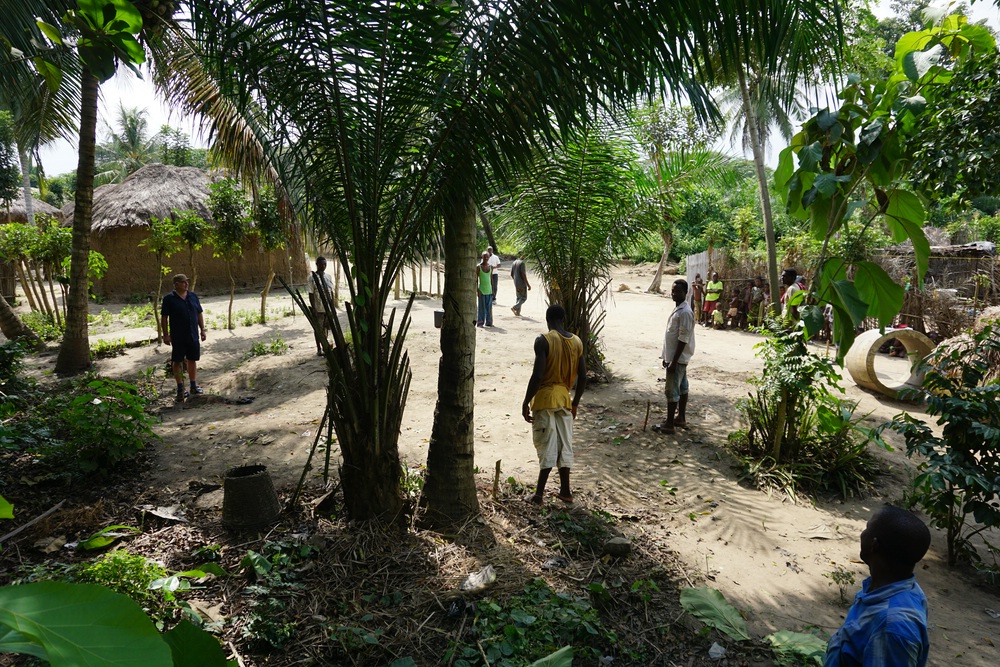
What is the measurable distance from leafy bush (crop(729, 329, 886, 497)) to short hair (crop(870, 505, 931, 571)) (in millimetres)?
3338

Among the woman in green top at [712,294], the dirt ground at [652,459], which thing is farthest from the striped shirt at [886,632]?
the woman in green top at [712,294]

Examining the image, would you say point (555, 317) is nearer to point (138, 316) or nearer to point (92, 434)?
point (92, 434)

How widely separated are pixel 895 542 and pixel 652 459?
4.08 m

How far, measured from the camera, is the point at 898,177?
3.37 meters

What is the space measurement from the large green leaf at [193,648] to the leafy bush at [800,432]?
5096mm

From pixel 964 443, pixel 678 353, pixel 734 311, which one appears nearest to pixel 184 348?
pixel 678 353

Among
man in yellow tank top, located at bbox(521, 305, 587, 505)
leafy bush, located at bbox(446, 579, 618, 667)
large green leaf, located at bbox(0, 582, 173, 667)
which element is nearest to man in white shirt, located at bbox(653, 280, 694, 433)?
man in yellow tank top, located at bbox(521, 305, 587, 505)

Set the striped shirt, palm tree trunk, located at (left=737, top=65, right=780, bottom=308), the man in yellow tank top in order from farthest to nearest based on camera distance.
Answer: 1. palm tree trunk, located at (left=737, top=65, right=780, bottom=308)
2. the man in yellow tank top
3. the striped shirt

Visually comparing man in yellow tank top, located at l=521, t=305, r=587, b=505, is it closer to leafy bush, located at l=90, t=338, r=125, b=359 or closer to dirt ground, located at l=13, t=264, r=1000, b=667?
dirt ground, located at l=13, t=264, r=1000, b=667

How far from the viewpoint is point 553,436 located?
15.1ft

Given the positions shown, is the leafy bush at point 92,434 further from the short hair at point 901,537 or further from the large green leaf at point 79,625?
the short hair at point 901,537

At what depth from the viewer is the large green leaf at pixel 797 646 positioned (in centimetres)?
288

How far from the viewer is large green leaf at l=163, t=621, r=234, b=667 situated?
0.84 meters

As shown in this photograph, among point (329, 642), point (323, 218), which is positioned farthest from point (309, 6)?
point (329, 642)
